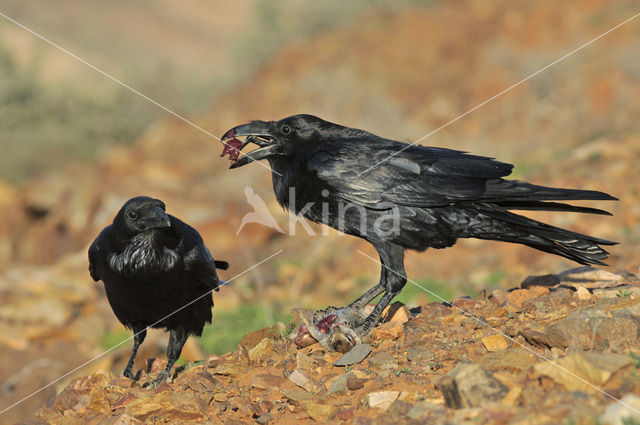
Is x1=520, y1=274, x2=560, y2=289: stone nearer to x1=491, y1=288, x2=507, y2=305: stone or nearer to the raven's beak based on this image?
x1=491, y1=288, x2=507, y2=305: stone

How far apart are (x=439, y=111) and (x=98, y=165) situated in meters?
9.86

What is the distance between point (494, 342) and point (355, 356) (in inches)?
32.4

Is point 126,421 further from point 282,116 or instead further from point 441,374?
point 282,116

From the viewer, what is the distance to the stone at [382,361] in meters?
3.75

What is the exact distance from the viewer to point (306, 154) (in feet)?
16.2

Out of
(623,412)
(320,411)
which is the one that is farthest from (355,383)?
(623,412)

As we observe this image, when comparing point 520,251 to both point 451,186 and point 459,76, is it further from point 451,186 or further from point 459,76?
point 459,76

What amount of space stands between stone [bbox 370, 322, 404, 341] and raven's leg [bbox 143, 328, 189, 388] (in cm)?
147

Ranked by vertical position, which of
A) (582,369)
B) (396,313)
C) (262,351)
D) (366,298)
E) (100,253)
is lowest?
(582,369)

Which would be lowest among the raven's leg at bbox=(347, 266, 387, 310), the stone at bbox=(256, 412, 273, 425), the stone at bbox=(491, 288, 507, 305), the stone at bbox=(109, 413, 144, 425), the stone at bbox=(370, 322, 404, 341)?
the stone at bbox=(256, 412, 273, 425)

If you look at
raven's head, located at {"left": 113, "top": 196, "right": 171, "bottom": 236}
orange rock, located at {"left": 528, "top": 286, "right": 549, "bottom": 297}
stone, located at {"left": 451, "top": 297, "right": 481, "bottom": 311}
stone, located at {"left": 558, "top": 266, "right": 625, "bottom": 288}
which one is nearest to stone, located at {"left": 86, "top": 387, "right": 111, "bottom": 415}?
raven's head, located at {"left": 113, "top": 196, "right": 171, "bottom": 236}

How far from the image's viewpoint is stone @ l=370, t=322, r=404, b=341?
4230 millimetres

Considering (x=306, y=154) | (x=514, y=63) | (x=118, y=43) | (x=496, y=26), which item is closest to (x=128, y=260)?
(x=306, y=154)

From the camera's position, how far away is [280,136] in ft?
16.6
